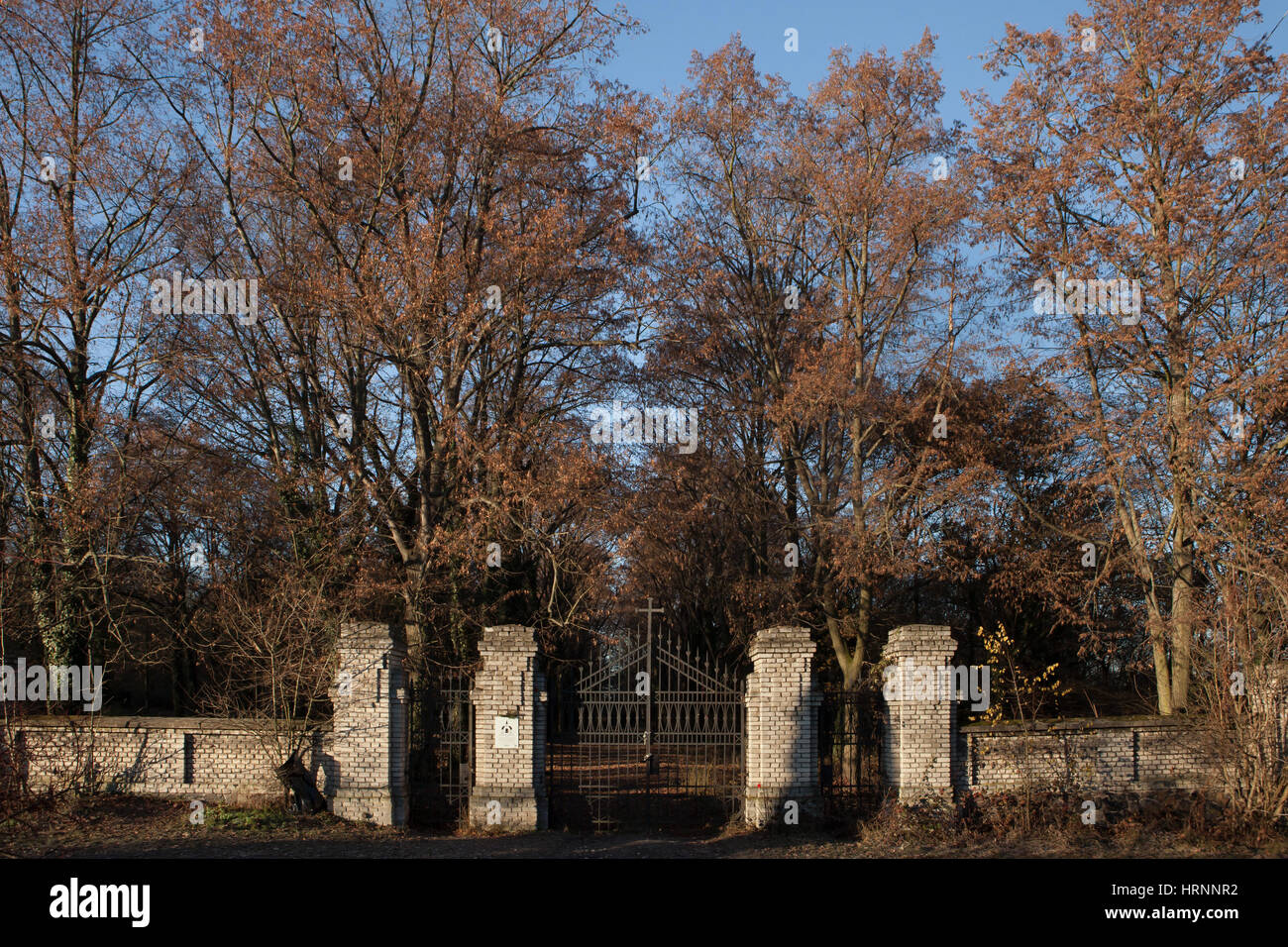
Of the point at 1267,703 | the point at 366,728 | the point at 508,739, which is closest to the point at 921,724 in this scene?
the point at 1267,703

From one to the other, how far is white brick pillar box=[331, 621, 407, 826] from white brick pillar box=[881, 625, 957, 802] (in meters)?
6.45

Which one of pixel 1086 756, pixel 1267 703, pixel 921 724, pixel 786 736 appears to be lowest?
pixel 1086 756

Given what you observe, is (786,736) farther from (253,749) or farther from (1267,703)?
(253,749)

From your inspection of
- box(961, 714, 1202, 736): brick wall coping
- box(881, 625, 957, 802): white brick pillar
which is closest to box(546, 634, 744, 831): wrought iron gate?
box(881, 625, 957, 802): white brick pillar

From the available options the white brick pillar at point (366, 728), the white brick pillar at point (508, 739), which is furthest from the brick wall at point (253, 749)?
the white brick pillar at point (508, 739)

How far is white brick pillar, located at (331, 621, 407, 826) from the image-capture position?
A: 12.6 metres

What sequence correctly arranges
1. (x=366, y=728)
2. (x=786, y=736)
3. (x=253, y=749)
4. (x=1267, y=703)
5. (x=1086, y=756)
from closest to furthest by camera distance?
(x=1267, y=703) → (x=366, y=728) → (x=786, y=736) → (x=253, y=749) → (x=1086, y=756)

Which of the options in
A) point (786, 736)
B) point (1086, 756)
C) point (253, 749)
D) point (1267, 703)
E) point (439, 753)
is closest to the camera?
point (1267, 703)

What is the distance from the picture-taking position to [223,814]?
12.4 meters

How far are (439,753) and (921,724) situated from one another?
6.54 metres

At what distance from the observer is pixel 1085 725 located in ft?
43.6

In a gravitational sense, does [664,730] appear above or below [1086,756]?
above

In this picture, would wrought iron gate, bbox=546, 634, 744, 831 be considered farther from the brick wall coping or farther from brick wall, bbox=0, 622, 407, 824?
the brick wall coping

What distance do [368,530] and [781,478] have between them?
10750mm
